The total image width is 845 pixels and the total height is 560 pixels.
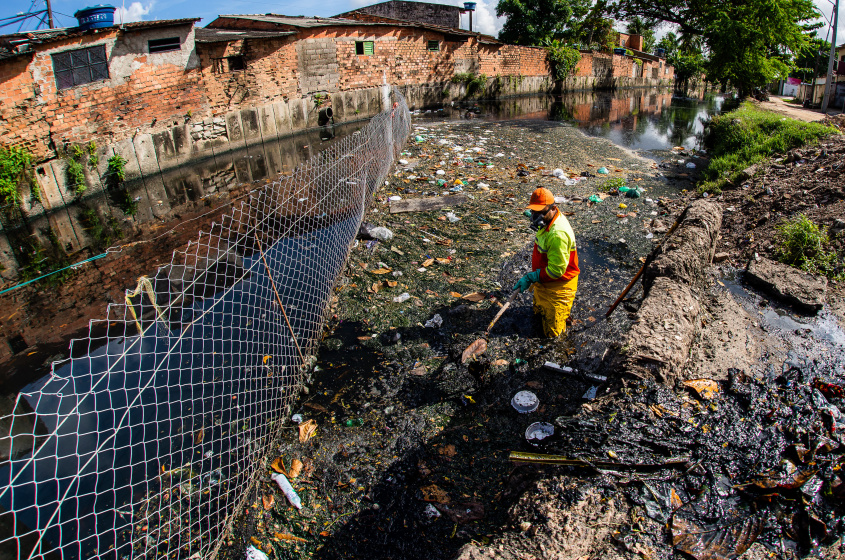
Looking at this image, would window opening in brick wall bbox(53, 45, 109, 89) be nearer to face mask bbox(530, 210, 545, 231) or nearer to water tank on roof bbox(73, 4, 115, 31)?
water tank on roof bbox(73, 4, 115, 31)

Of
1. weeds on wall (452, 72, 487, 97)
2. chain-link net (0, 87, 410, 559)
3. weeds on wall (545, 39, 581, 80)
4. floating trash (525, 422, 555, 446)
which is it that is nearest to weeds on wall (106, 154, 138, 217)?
chain-link net (0, 87, 410, 559)

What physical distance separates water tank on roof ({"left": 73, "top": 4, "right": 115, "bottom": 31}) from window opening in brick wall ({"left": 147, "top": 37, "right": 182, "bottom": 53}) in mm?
1179

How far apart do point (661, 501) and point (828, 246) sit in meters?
4.84

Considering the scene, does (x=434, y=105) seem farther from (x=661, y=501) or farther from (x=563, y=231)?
(x=661, y=501)

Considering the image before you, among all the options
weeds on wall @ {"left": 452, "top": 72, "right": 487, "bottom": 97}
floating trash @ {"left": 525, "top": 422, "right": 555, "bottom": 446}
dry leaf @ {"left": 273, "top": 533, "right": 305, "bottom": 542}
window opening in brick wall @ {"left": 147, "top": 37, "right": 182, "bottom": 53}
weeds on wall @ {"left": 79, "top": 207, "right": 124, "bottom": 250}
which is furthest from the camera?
weeds on wall @ {"left": 452, "top": 72, "right": 487, "bottom": 97}

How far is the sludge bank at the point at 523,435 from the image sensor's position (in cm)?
187

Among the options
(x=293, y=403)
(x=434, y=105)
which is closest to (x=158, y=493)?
(x=293, y=403)

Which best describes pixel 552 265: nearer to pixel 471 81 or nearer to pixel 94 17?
pixel 94 17

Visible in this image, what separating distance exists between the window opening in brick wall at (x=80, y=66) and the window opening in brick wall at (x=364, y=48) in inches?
387

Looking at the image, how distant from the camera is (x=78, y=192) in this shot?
372 inches

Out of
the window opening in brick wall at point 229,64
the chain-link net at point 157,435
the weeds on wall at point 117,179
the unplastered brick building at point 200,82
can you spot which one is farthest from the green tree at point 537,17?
the chain-link net at point 157,435

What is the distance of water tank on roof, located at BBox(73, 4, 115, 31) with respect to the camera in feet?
33.1

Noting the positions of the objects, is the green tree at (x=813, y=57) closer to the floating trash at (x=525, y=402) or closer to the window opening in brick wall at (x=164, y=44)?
the floating trash at (x=525, y=402)

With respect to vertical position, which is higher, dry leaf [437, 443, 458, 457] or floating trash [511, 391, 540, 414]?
floating trash [511, 391, 540, 414]
